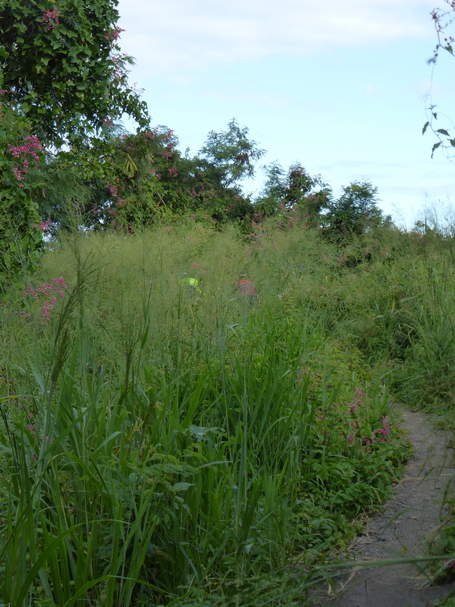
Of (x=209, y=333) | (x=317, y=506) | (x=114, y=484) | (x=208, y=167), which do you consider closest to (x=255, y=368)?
(x=209, y=333)

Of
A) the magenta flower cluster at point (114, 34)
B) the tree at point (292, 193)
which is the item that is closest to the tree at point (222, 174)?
the tree at point (292, 193)

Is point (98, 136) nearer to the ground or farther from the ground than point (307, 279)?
farther from the ground

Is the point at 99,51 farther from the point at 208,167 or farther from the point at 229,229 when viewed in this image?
the point at 208,167

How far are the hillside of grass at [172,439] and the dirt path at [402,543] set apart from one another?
111mm

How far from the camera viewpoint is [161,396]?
2.34 metres

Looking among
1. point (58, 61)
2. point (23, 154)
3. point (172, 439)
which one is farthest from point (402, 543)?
point (58, 61)

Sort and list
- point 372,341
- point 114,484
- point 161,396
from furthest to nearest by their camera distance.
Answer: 1. point 372,341
2. point 161,396
3. point 114,484

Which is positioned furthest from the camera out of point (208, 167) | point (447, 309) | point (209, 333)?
point (208, 167)

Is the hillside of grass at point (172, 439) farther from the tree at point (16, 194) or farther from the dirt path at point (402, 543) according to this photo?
the tree at point (16, 194)

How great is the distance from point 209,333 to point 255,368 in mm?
555

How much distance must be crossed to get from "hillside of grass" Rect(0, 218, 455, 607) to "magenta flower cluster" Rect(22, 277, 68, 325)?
0.05 ft

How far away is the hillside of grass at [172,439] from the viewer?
170cm

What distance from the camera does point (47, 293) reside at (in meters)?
2.71

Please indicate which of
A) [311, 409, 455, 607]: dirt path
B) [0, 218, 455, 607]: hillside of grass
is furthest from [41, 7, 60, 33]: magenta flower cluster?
[311, 409, 455, 607]: dirt path
